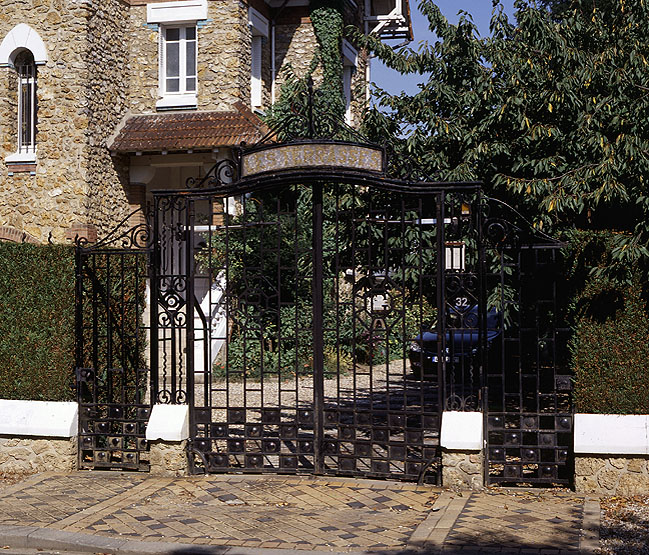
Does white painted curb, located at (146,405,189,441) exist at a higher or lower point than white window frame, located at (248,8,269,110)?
lower

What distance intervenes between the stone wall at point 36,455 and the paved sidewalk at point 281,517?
0.31 metres

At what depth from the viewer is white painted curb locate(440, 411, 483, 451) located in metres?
8.71

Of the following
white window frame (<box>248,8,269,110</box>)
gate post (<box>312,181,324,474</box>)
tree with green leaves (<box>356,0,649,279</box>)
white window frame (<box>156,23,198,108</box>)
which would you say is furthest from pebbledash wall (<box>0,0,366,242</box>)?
gate post (<box>312,181,324,474</box>)

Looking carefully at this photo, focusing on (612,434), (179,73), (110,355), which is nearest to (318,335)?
(110,355)

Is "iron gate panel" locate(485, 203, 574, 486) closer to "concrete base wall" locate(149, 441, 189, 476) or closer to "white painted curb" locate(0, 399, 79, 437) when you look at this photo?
"concrete base wall" locate(149, 441, 189, 476)

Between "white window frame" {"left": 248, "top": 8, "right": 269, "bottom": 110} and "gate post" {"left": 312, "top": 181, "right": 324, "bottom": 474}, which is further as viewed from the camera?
"white window frame" {"left": 248, "top": 8, "right": 269, "bottom": 110}

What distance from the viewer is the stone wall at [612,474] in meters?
8.34

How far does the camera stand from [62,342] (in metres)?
9.95

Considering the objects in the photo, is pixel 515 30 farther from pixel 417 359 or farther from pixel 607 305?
pixel 417 359

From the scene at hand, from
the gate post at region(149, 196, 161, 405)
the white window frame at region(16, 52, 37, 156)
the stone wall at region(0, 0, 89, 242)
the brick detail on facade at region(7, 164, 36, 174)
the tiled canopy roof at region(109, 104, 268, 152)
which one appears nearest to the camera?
the gate post at region(149, 196, 161, 405)

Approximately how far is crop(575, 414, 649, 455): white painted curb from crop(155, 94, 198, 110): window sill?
579 inches

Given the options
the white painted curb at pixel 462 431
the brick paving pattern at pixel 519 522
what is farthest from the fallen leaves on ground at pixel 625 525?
the white painted curb at pixel 462 431

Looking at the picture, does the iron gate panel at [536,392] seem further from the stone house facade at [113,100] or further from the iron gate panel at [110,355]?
the stone house facade at [113,100]

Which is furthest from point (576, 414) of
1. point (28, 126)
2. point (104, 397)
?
point (28, 126)
